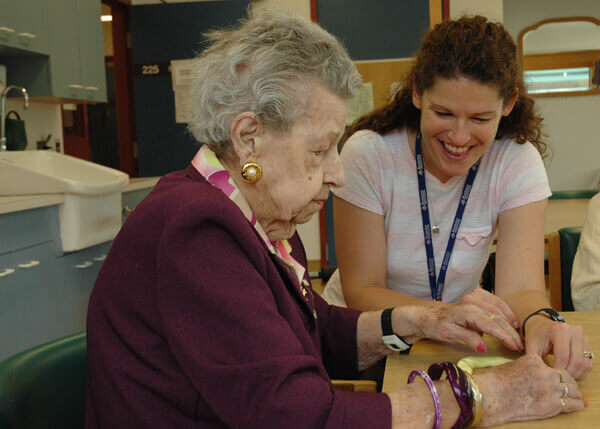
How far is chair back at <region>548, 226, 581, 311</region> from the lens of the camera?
1999 mm

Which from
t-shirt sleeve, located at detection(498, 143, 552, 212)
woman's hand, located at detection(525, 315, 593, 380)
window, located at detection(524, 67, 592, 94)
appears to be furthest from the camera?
window, located at detection(524, 67, 592, 94)

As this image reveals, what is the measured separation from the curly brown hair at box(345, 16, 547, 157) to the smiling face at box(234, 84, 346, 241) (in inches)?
22.2

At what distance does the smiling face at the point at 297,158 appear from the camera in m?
0.96

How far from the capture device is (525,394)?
89cm

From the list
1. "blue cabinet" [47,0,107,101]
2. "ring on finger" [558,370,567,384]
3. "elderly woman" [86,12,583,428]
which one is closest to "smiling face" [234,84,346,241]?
"elderly woman" [86,12,583,428]

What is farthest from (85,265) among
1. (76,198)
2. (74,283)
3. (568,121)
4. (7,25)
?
(568,121)

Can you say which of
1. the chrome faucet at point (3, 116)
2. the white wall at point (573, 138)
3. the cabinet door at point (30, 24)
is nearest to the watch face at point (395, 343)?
the chrome faucet at point (3, 116)

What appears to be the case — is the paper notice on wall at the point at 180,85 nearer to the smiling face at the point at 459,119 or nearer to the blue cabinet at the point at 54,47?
the blue cabinet at the point at 54,47

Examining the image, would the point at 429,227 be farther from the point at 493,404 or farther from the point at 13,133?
the point at 13,133

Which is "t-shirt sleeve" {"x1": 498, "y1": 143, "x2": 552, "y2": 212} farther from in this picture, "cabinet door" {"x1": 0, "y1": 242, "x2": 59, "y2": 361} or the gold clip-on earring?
"cabinet door" {"x1": 0, "y1": 242, "x2": 59, "y2": 361}

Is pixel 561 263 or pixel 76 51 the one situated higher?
pixel 76 51

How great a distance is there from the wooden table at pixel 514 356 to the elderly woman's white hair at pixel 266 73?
48cm

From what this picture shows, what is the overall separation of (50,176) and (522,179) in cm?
196

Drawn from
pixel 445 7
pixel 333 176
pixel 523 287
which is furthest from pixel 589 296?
pixel 445 7
